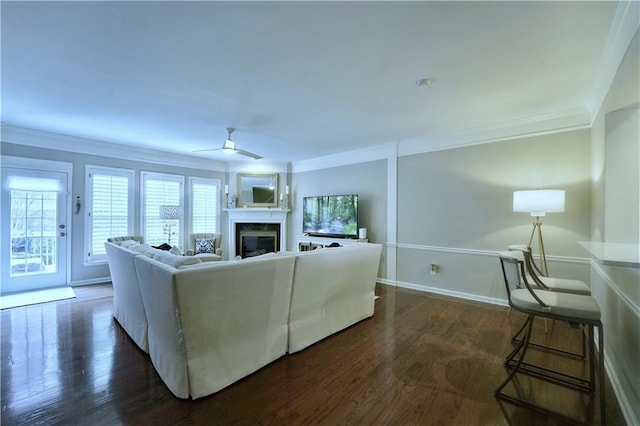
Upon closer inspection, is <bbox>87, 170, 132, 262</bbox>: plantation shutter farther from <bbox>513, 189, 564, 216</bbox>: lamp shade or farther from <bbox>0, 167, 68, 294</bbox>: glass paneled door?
<bbox>513, 189, 564, 216</bbox>: lamp shade

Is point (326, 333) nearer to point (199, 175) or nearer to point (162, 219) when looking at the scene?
point (162, 219)

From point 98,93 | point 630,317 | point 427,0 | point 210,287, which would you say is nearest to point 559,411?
point 630,317

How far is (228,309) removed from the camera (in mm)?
1993

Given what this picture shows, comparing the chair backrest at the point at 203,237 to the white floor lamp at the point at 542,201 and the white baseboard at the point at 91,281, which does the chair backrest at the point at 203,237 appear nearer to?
the white baseboard at the point at 91,281

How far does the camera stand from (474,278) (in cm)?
409

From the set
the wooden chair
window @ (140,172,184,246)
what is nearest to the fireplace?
window @ (140,172,184,246)

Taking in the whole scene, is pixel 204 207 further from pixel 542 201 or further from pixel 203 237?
pixel 542 201

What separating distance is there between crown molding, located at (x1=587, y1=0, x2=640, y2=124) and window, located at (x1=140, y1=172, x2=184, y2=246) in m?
6.18

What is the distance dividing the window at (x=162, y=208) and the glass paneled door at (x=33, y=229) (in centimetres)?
120

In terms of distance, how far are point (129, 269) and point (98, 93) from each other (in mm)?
1961

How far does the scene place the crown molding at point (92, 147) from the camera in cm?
430

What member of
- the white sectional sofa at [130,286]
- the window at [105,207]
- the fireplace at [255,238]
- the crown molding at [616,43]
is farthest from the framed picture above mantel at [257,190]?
the crown molding at [616,43]

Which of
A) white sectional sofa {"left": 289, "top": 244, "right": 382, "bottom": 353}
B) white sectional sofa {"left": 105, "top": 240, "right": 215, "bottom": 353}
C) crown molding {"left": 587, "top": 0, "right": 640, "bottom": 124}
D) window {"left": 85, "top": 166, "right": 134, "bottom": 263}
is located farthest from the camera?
window {"left": 85, "top": 166, "right": 134, "bottom": 263}

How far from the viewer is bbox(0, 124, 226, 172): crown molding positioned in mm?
4305
